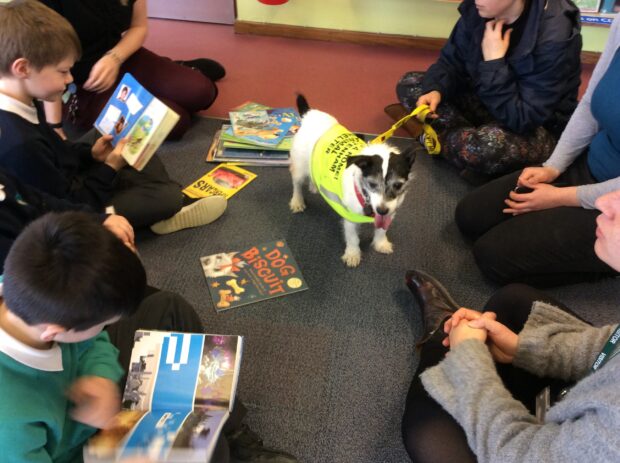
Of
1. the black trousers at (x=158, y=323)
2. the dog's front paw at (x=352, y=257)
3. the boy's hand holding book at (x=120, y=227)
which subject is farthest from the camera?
the dog's front paw at (x=352, y=257)

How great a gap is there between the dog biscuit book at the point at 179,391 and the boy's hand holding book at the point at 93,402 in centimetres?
6

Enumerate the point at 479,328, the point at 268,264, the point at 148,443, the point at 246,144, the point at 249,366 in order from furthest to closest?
the point at 246,144 < the point at 268,264 < the point at 249,366 < the point at 479,328 < the point at 148,443

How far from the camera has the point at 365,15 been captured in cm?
363

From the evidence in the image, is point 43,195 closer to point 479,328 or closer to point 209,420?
point 209,420

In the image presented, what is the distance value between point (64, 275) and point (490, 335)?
1004 mm

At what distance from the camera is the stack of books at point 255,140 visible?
248 cm

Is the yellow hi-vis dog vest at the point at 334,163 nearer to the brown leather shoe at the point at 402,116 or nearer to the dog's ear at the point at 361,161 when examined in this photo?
the dog's ear at the point at 361,161

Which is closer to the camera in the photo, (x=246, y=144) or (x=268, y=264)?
(x=268, y=264)

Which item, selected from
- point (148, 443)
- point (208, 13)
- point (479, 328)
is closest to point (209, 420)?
point (148, 443)

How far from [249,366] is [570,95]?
2.03m

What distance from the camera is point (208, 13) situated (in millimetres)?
3758

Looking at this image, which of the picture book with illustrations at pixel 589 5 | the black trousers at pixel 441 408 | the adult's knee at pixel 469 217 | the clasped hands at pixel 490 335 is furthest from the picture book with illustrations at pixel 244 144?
the picture book with illustrations at pixel 589 5

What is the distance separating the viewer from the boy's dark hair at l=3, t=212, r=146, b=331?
2.55 ft

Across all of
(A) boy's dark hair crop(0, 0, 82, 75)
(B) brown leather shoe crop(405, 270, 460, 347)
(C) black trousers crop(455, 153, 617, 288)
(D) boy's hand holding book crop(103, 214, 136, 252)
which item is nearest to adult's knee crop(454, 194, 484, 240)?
(C) black trousers crop(455, 153, 617, 288)
